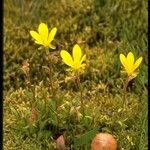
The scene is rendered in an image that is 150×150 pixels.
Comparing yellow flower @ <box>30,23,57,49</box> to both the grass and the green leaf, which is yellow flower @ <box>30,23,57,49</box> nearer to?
the grass

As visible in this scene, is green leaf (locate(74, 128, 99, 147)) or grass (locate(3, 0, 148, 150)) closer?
green leaf (locate(74, 128, 99, 147))

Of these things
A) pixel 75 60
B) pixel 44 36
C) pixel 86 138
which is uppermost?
pixel 44 36

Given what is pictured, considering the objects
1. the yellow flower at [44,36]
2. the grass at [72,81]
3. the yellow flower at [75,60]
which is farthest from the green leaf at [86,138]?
the yellow flower at [44,36]

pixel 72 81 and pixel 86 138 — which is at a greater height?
pixel 72 81

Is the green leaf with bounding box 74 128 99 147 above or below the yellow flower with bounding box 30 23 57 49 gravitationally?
below

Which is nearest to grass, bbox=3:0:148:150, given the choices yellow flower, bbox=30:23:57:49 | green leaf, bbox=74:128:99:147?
green leaf, bbox=74:128:99:147

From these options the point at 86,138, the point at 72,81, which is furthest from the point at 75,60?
the point at 72,81

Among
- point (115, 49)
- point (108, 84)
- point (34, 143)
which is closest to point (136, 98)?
point (108, 84)

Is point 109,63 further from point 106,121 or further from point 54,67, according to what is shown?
point 106,121

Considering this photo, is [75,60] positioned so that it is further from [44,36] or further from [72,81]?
[72,81]
